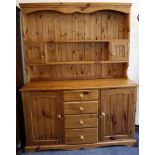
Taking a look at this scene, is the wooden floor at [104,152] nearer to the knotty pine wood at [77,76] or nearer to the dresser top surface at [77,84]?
the knotty pine wood at [77,76]

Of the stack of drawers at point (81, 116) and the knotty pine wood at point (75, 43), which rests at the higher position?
the knotty pine wood at point (75, 43)

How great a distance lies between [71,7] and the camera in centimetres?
226

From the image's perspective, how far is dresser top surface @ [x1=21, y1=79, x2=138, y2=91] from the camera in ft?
7.14

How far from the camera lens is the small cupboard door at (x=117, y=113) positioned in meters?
2.24

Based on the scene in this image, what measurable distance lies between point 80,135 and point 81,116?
0.81ft

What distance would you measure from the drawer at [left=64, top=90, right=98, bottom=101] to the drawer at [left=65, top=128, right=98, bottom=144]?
0.40 metres

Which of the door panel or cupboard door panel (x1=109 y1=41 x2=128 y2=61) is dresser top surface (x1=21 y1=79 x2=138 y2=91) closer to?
the door panel

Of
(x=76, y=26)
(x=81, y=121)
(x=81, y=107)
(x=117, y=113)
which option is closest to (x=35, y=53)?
(x=76, y=26)

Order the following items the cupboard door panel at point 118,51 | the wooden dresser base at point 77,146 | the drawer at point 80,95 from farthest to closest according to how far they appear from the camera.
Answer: the cupboard door panel at point 118,51
the wooden dresser base at point 77,146
the drawer at point 80,95

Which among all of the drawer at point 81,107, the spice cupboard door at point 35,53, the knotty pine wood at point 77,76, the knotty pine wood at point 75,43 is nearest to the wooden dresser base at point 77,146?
the knotty pine wood at point 77,76

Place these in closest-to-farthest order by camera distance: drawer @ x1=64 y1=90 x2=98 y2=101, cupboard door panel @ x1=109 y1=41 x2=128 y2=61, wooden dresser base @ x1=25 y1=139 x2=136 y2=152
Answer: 1. drawer @ x1=64 y1=90 x2=98 y2=101
2. wooden dresser base @ x1=25 y1=139 x2=136 y2=152
3. cupboard door panel @ x1=109 y1=41 x2=128 y2=61

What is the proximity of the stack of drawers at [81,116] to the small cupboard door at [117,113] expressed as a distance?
0.33ft

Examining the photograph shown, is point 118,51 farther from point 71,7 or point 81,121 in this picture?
point 81,121

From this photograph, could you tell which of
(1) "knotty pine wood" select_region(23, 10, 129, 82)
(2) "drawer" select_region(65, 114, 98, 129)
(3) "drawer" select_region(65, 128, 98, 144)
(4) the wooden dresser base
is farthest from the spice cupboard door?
(4) the wooden dresser base
